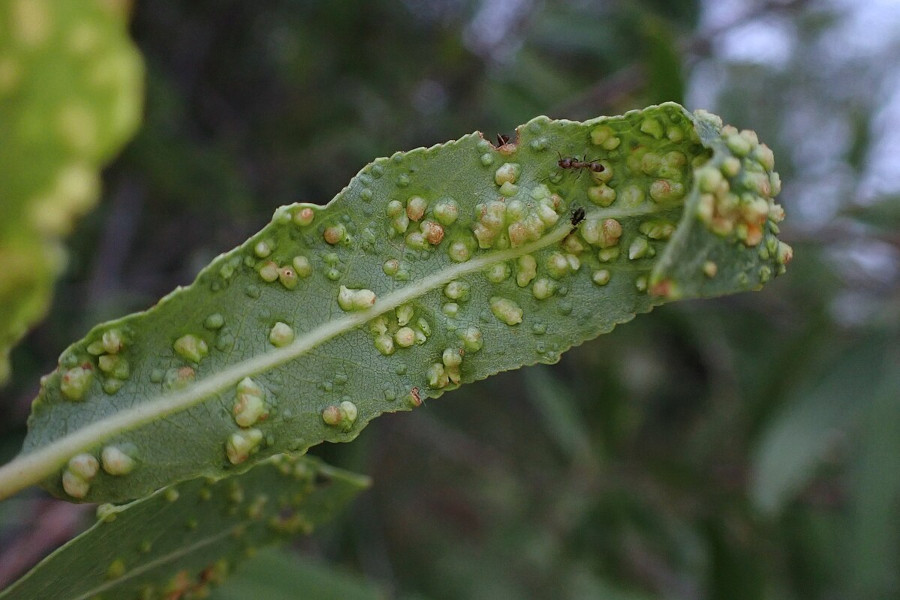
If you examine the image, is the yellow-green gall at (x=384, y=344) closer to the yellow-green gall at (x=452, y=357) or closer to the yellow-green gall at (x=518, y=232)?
the yellow-green gall at (x=452, y=357)

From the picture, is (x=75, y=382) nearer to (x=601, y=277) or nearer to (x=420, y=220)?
(x=420, y=220)

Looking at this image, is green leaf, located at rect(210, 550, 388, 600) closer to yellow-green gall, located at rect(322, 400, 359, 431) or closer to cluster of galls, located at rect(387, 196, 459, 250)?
Result: yellow-green gall, located at rect(322, 400, 359, 431)

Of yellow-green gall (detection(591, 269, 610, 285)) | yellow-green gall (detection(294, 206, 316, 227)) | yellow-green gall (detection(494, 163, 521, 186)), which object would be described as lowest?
yellow-green gall (detection(294, 206, 316, 227))

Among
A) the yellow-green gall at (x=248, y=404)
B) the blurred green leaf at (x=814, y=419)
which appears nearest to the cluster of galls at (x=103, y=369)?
the yellow-green gall at (x=248, y=404)

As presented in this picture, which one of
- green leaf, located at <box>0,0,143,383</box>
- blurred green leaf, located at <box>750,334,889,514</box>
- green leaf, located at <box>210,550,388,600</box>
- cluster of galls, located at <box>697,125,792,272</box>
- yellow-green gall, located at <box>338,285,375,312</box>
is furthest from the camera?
blurred green leaf, located at <box>750,334,889,514</box>

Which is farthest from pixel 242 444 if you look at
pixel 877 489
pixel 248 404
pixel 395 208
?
pixel 877 489

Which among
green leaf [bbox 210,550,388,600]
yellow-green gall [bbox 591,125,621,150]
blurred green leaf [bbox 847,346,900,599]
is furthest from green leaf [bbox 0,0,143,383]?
blurred green leaf [bbox 847,346,900,599]

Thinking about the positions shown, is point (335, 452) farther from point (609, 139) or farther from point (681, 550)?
point (609, 139)
